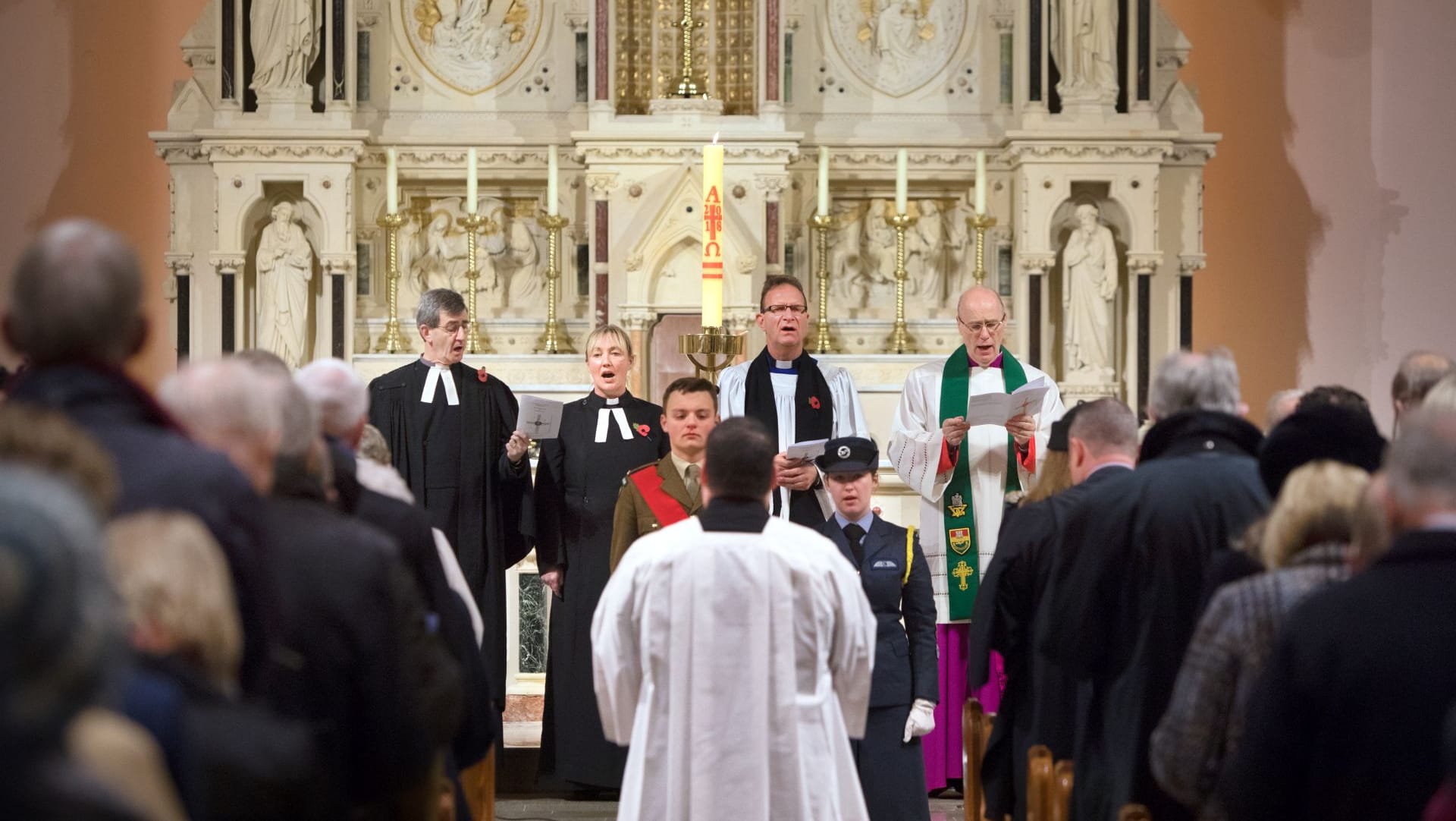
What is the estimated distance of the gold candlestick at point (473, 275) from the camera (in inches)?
319

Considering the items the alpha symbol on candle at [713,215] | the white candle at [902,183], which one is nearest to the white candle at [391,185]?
the white candle at [902,183]

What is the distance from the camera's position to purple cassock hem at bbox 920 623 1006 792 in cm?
603

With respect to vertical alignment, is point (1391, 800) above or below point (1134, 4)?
below

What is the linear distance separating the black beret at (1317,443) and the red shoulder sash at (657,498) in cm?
233

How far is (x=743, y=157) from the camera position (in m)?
8.15

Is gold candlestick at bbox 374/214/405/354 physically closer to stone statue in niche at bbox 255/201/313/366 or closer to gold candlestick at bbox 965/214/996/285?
stone statue in niche at bbox 255/201/313/366

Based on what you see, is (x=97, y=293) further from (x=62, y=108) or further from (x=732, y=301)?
(x=62, y=108)

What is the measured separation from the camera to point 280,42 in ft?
26.8

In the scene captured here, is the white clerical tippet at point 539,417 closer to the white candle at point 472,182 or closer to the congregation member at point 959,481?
the congregation member at point 959,481

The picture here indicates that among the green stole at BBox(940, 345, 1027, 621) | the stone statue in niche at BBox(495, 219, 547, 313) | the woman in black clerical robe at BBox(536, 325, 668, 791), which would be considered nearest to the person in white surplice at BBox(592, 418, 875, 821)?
the woman in black clerical robe at BBox(536, 325, 668, 791)

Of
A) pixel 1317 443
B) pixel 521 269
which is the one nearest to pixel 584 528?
pixel 521 269

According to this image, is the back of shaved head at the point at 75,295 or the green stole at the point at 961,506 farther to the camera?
the green stole at the point at 961,506

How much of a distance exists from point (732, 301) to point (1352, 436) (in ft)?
16.0

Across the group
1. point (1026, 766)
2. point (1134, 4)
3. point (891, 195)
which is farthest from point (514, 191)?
point (1026, 766)
